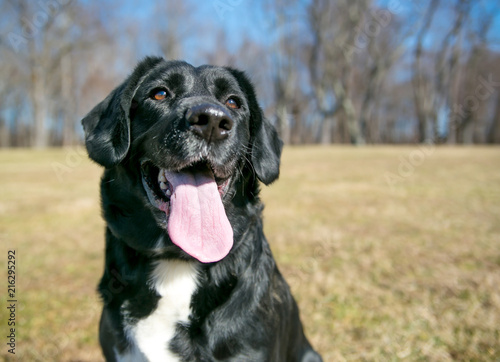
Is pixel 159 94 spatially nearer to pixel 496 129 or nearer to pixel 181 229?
pixel 181 229

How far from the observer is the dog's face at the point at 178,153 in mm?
1829

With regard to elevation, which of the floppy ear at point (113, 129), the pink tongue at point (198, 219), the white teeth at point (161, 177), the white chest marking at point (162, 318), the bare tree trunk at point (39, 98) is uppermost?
the floppy ear at point (113, 129)

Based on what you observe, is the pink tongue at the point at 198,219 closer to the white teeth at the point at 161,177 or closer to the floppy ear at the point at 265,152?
the white teeth at the point at 161,177

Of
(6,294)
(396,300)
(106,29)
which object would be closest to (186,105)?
(396,300)

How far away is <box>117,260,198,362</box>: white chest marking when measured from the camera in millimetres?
1849

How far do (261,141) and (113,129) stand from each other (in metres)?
0.83

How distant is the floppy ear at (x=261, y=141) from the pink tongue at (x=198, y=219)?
374 mm

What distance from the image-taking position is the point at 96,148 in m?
2.00

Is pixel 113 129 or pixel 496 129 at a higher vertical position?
pixel 113 129

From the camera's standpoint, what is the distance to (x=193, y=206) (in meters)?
1.87

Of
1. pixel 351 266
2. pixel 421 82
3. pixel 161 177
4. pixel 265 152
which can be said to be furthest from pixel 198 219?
pixel 421 82

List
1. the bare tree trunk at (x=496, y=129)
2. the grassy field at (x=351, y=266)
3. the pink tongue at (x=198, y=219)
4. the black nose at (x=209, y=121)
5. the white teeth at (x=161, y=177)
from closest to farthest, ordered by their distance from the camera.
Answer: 1. the black nose at (x=209, y=121)
2. the pink tongue at (x=198, y=219)
3. the white teeth at (x=161, y=177)
4. the grassy field at (x=351, y=266)
5. the bare tree trunk at (x=496, y=129)

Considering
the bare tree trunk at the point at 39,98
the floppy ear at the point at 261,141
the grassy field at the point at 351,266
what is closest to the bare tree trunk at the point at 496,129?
the grassy field at the point at 351,266

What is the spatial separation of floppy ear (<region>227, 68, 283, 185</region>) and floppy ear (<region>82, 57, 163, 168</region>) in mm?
660
